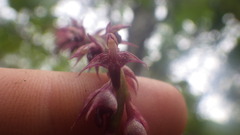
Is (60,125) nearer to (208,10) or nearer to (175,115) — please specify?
(175,115)

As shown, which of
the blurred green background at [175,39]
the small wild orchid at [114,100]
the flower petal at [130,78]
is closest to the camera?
the small wild orchid at [114,100]

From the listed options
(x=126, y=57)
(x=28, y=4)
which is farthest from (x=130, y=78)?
(x=28, y=4)

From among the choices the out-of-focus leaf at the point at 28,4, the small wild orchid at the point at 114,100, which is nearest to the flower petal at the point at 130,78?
the small wild orchid at the point at 114,100

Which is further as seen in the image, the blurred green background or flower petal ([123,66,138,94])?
the blurred green background

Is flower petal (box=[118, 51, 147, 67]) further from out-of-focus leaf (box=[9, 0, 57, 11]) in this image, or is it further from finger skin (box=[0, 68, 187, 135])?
out-of-focus leaf (box=[9, 0, 57, 11])

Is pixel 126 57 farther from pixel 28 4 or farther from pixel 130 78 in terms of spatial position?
pixel 28 4

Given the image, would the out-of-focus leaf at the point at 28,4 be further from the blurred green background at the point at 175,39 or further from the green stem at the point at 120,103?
the green stem at the point at 120,103

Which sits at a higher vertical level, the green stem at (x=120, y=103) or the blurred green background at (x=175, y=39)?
the blurred green background at (x=175, y=39)

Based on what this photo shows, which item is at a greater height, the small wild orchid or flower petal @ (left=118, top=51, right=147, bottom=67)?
flower petal @ (left=118, top=51, right=147, bottom=67)

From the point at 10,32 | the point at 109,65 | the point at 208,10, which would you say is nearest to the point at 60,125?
the point at 109,65

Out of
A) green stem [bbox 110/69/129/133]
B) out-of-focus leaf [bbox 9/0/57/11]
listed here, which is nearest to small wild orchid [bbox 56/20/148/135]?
green stem [bbox 110/69/129/133]

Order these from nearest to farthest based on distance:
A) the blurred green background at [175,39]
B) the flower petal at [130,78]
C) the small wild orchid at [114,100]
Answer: the small wild orchid at [114,100] → the flower petal at [130,78] → the blurred green background at [175,39]
